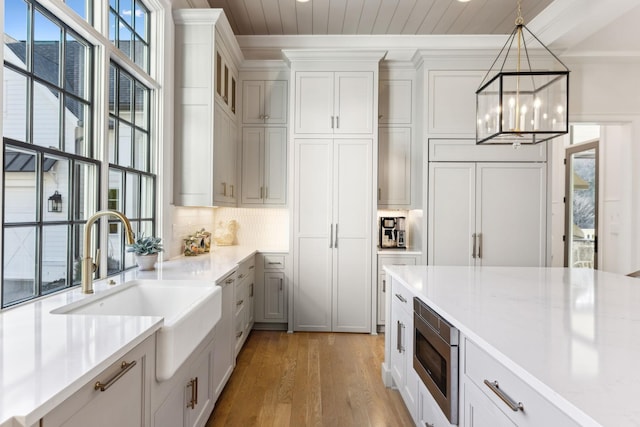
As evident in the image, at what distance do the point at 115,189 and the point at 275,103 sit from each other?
2184 millimetres

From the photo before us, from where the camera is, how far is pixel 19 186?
1511 millimetres

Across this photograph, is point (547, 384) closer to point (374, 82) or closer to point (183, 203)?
point (183, 203)

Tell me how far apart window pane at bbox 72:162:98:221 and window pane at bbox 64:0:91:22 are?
0.82 meters

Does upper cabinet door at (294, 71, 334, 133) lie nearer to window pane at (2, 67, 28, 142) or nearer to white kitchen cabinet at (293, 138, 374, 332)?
white kitchen cabinet at (293, 138, 374, 332)

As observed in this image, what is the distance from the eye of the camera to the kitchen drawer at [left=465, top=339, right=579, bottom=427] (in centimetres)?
82

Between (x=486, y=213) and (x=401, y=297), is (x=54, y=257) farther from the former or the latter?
(x=486, y=213)

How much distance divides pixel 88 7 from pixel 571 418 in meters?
2.73

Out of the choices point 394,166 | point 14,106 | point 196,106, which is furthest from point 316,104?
point 14,106

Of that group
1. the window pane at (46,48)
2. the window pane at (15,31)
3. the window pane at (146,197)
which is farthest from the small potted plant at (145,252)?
the window pane at (15,31)

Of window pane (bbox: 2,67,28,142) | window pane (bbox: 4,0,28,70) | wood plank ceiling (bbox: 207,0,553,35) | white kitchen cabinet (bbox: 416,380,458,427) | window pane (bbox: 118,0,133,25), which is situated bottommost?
white kitchen cabinet (bbox: 416,380,458,427)

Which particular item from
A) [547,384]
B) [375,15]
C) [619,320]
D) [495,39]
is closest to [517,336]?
[547,384]

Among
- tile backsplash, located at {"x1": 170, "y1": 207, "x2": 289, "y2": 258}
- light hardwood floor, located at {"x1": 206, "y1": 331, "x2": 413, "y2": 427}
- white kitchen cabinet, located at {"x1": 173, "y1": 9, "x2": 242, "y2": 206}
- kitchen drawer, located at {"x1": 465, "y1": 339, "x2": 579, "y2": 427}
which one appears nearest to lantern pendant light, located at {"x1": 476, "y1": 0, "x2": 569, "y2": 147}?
kitchen drawer, located at {"x1": 465, "y1": 339, "x2": 579, "y2": 427}

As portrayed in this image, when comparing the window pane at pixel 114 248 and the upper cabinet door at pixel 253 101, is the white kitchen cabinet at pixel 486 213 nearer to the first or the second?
the upper cabinet door at pixel 253 101

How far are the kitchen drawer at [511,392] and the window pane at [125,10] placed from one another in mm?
2789
